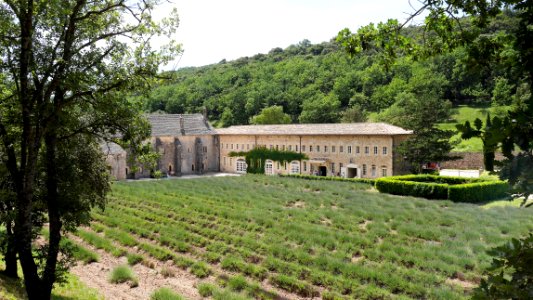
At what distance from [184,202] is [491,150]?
24.8 m

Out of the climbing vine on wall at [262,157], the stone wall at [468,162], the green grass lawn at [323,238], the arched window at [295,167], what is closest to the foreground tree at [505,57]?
the green grass lawn at [323,238]

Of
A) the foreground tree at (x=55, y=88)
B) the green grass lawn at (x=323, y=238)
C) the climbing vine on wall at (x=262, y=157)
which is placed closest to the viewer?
the foreground tree at (x=55, y=88)

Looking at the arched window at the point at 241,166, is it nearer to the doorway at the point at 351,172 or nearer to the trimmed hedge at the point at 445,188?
the doorway at the point at 351,172

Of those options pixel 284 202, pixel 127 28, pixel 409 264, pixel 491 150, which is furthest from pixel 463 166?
pixel 491 150

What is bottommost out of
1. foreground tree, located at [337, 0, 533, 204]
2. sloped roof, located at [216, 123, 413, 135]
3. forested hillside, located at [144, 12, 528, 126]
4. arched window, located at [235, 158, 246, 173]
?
arched window, located at [235, 158, 246, 173]

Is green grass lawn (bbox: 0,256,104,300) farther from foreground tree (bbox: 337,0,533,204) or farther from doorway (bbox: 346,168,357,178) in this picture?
doorway (bbox: 346,168,357,178)

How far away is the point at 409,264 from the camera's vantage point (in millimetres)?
14125

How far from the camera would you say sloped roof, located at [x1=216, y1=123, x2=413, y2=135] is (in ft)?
132

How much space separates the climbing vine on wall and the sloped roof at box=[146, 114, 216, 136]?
6.13m

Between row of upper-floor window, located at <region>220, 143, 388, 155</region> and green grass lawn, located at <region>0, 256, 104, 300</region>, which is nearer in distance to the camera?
green grass lawn, located at <region>0, 256, 104, 300</region>

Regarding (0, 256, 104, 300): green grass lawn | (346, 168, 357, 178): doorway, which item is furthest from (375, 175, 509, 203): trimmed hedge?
(0, 256, 104, 300): green grass lawn

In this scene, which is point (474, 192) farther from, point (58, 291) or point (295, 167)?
point (58, 291)

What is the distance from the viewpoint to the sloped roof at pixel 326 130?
132 feet

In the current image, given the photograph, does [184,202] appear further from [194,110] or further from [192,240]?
[194,110]
